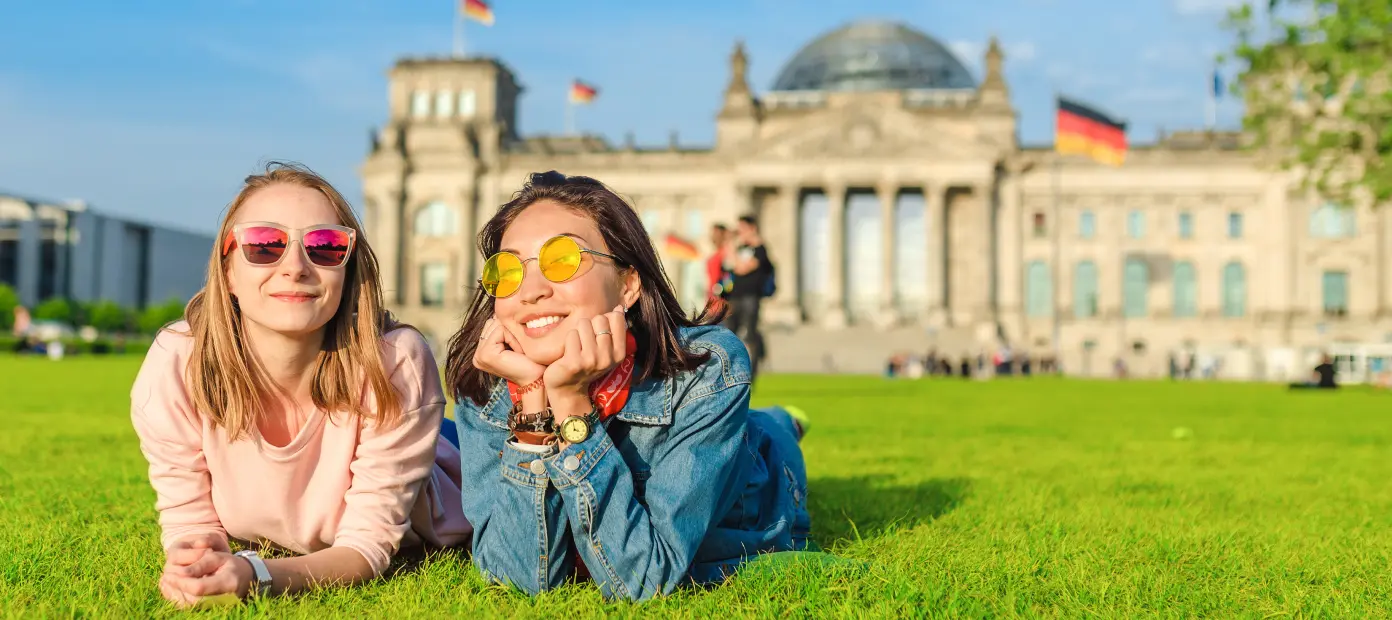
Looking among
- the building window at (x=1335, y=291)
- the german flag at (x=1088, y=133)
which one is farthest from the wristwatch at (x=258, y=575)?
the building window at (x=1335, y=291)

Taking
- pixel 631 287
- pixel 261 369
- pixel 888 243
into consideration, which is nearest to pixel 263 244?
pixel 261 369

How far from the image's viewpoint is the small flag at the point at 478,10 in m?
59.1

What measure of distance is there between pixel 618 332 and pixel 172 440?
5.40 ft

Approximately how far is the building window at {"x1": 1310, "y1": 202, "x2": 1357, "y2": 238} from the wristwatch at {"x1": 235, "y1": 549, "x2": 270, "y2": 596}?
6933 cm

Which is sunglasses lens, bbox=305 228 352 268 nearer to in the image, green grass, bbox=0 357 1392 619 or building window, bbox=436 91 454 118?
green grass, bbox=0 357 1392 619

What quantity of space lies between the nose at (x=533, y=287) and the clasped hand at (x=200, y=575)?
1192mm

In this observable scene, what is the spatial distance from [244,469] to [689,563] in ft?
5.16

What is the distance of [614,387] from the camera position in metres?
3.54

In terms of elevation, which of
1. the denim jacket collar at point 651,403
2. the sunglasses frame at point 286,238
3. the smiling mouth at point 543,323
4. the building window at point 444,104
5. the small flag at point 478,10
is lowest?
the denim jacket collar at point 651,403

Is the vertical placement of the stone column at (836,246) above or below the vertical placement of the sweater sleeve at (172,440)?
above

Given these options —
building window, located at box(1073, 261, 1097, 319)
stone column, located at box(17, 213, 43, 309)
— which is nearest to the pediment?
building window, located at box(1073, 261, 1097, 319)

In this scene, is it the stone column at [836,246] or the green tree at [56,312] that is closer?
the stone column at [836,246]

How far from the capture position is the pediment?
198 ft

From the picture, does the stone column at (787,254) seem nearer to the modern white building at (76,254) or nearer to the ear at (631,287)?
the ear at (631,287)
